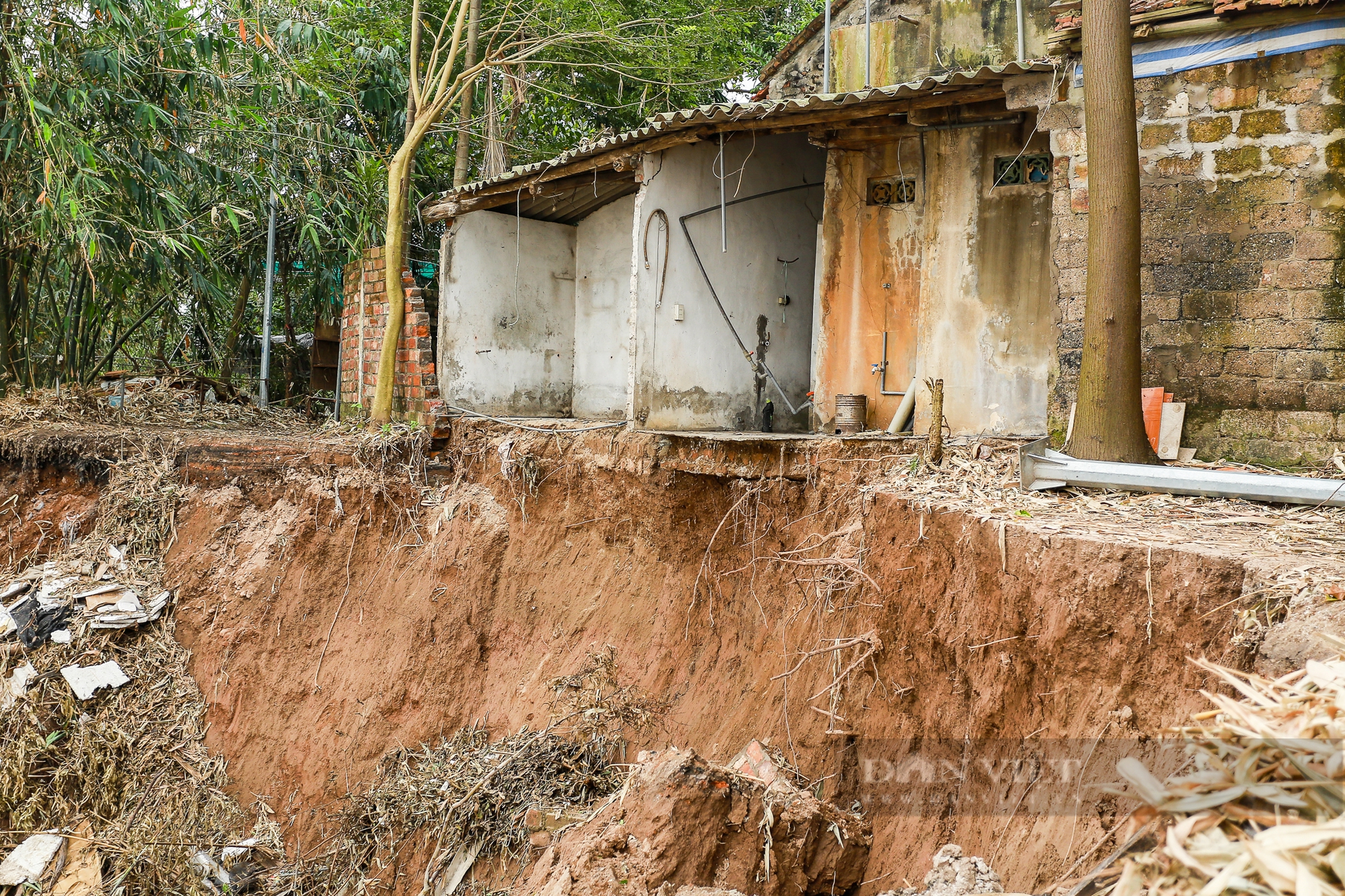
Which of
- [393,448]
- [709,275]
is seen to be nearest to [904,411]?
[709,275]

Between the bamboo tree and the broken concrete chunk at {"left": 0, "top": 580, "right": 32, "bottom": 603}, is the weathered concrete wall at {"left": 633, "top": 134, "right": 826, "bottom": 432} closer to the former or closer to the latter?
the bamboo tree

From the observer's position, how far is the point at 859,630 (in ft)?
17.3

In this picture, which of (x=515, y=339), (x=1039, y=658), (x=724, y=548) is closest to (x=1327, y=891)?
(x=1039, y=658)

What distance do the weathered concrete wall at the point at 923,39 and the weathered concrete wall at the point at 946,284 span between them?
8.44 ft

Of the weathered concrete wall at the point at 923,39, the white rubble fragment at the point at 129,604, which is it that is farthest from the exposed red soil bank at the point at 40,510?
the weathered concrete wall at the point at 923,39

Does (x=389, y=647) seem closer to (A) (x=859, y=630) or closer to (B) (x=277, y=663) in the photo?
(B) (x=277, y=663)

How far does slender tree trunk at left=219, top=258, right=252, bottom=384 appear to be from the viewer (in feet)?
36.8

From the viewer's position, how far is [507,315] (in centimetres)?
963

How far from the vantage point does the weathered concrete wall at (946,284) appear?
695 cm

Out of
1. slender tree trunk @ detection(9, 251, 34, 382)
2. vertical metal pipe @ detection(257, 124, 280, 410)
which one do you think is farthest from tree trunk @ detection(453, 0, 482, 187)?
slender tree trunk @ detection(9, 251, 34, 382)

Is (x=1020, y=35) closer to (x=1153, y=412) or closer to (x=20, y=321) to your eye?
(x=1153, y=412)

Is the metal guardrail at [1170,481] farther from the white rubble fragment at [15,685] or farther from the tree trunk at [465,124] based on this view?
the tree trunk at [465,124]

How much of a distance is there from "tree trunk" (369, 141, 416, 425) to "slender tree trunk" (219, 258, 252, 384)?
332 centimetres

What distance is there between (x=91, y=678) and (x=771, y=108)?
6695 millimetres
